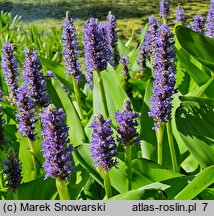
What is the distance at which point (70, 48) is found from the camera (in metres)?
3.28

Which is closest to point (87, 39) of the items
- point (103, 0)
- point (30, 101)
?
point (30, 101)

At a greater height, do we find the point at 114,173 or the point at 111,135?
the point at 111,135

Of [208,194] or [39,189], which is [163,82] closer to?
[208,194]

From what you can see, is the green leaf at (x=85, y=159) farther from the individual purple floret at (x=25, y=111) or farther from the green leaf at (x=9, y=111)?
the green leaf at (x=9, y=111)

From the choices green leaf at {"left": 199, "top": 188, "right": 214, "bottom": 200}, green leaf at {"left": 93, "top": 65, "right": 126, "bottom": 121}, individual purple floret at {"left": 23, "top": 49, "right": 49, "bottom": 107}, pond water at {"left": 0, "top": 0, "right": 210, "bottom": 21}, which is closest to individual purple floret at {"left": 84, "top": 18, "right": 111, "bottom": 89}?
green leaf at {"left": 93, "top": 65, "right": 126, "bottom": 121}

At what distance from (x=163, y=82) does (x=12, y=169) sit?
0.85 meters

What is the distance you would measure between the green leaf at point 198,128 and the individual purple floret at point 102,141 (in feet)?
2.05

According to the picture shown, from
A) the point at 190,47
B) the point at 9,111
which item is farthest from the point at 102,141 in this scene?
the point at 9,111

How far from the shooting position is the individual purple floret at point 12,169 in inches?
86.4

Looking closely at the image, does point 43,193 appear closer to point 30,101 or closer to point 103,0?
point 30,101

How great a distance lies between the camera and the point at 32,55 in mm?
2844

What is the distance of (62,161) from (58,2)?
43.2ft

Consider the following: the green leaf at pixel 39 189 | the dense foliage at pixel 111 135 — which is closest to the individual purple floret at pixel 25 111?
the dense foliage at pixel 111 135

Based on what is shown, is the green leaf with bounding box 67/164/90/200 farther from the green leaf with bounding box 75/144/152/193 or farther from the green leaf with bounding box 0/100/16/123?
the green leaf with bounding box 0/100/16/123
